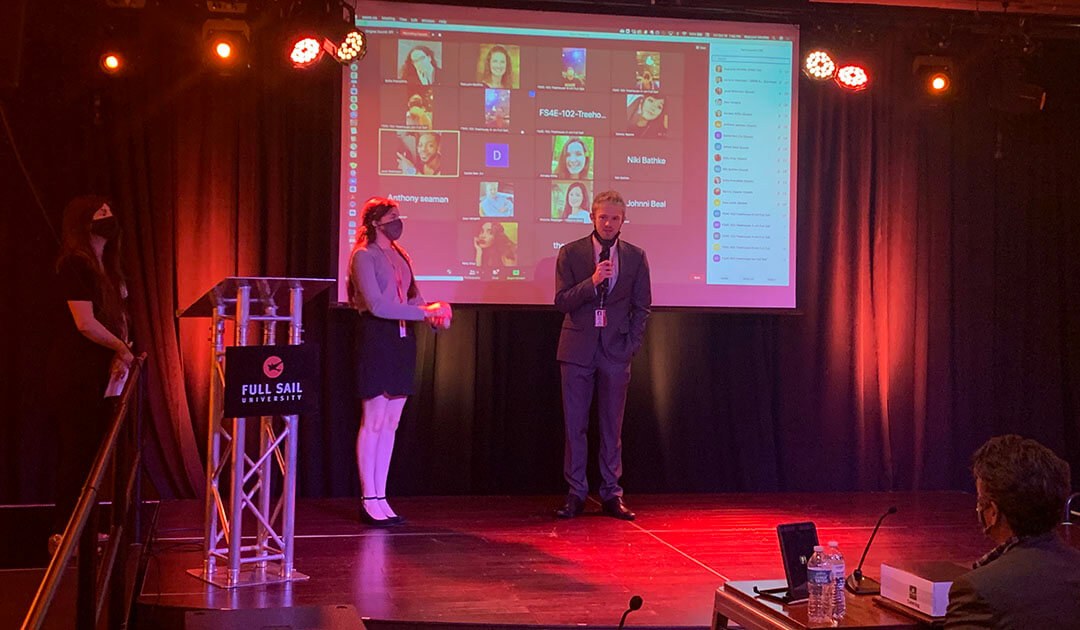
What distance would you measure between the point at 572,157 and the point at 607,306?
3.80ft

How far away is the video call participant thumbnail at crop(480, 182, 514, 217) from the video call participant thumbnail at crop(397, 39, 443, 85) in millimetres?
669

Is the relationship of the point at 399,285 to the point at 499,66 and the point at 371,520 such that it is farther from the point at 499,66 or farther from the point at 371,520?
the point at 499,66

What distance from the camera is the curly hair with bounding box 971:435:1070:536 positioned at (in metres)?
2.32

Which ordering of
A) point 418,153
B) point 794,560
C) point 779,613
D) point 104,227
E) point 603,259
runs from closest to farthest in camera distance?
point 779,613
point 794,560
point 104,227
point 603,259
point 418,153

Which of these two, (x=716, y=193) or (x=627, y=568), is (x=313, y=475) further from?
(x=716, y=193)

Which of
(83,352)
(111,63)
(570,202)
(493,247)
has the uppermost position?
(111,63)

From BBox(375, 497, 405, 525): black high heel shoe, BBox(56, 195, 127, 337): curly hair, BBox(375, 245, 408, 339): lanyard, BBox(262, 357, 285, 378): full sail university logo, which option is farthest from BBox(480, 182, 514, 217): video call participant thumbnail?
BBox(262, 357, 285, 378): full sail university logo

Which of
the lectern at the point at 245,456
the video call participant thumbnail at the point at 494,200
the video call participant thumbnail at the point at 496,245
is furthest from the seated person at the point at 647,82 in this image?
the lectern at the point at 245,456

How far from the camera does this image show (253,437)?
6500mm

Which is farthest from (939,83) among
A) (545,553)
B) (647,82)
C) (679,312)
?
(545,553)

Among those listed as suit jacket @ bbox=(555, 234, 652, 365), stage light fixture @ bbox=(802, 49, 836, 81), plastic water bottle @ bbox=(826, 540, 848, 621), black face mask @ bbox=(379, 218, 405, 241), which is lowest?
plastic water bottle @ bbox=(826, 540, 848, 621)

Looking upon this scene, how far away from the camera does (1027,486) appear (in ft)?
7.62

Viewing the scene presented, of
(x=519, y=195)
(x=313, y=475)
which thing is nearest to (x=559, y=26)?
(x=519, y=195)

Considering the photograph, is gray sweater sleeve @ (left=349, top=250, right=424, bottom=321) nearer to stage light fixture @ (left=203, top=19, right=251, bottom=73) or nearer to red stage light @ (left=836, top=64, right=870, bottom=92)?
stage light fixture @ (left=203, top=19, right=251, bottom=73)
